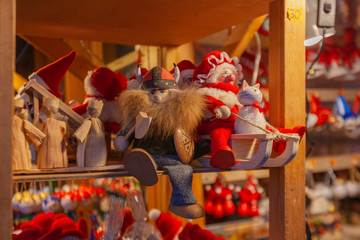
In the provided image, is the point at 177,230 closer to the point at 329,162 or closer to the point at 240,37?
the point at 240,37

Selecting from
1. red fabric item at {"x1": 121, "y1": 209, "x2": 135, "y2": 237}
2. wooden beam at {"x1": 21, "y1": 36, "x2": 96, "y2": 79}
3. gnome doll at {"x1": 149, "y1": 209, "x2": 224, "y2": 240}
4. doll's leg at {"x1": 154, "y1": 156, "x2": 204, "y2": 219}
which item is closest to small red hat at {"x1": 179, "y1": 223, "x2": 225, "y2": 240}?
gnome doll at {"x1": 149, "y1": 209, "x2": 224, "y2": 240}

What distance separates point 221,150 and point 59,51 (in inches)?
23.2

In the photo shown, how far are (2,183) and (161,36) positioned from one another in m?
0.80

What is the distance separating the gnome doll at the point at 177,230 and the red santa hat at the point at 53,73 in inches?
20.7

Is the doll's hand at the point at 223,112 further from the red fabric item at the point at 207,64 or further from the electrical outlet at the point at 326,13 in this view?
the electrical outlet at the point at 326,13

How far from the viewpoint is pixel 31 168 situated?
0.72 metres

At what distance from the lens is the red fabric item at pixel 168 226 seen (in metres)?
1.10

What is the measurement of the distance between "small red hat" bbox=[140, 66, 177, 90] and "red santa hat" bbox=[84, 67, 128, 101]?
193 millimetres

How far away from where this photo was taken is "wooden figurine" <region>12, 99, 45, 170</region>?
0.68m

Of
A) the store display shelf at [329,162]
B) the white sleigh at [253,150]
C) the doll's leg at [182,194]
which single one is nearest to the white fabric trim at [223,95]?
the white sleigh at [253,150]

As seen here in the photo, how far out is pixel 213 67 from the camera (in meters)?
0.96

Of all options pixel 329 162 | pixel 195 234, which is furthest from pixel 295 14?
pixel 329 162

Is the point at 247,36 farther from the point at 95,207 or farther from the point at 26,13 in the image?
the point at 95,207

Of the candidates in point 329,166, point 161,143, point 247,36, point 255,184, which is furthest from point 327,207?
point 161,143
